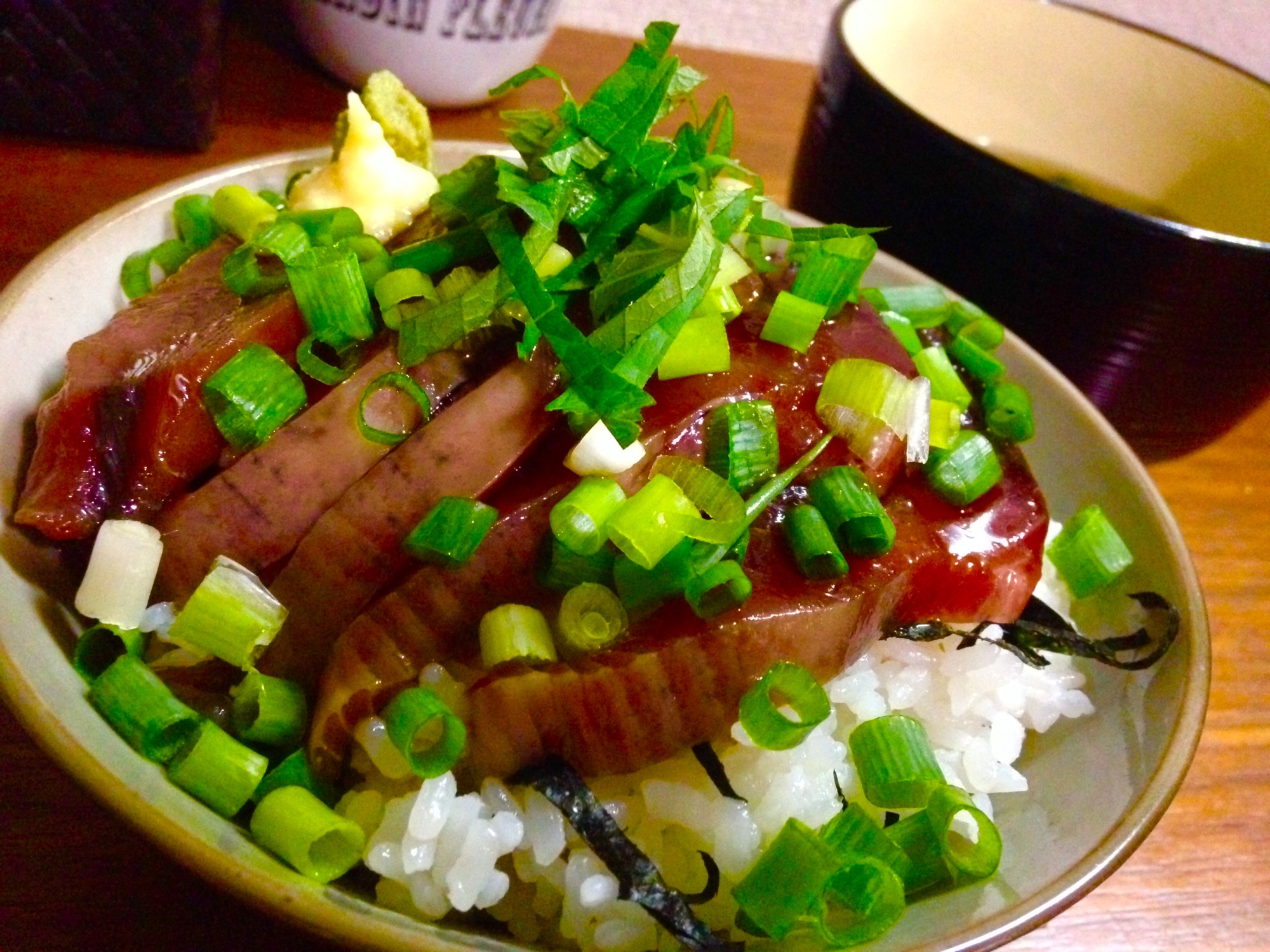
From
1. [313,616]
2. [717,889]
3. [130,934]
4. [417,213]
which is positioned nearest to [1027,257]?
[417,213]

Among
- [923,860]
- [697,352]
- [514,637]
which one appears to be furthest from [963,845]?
[697,352]

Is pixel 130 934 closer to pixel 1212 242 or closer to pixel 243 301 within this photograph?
pixel 243 301

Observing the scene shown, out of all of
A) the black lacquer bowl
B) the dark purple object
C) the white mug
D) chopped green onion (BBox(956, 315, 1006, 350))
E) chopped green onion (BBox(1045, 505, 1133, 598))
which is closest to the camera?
chopped green onion (BBox(1045, 505, 1133, 598))

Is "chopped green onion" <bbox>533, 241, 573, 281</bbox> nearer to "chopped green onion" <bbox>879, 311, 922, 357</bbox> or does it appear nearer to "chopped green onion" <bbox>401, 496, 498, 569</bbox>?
"chopped green onion" <bbox>401, 496, 498, 569</bbox>

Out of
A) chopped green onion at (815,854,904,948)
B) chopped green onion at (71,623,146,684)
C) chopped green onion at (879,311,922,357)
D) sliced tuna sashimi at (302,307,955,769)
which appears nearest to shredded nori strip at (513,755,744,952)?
chopped green onion at (815,854,904,948)

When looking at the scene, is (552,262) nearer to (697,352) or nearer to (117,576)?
(697,352)

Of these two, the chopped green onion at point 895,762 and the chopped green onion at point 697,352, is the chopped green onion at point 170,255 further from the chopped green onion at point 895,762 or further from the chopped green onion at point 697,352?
Answer: the chopped green onion at point 895,762
